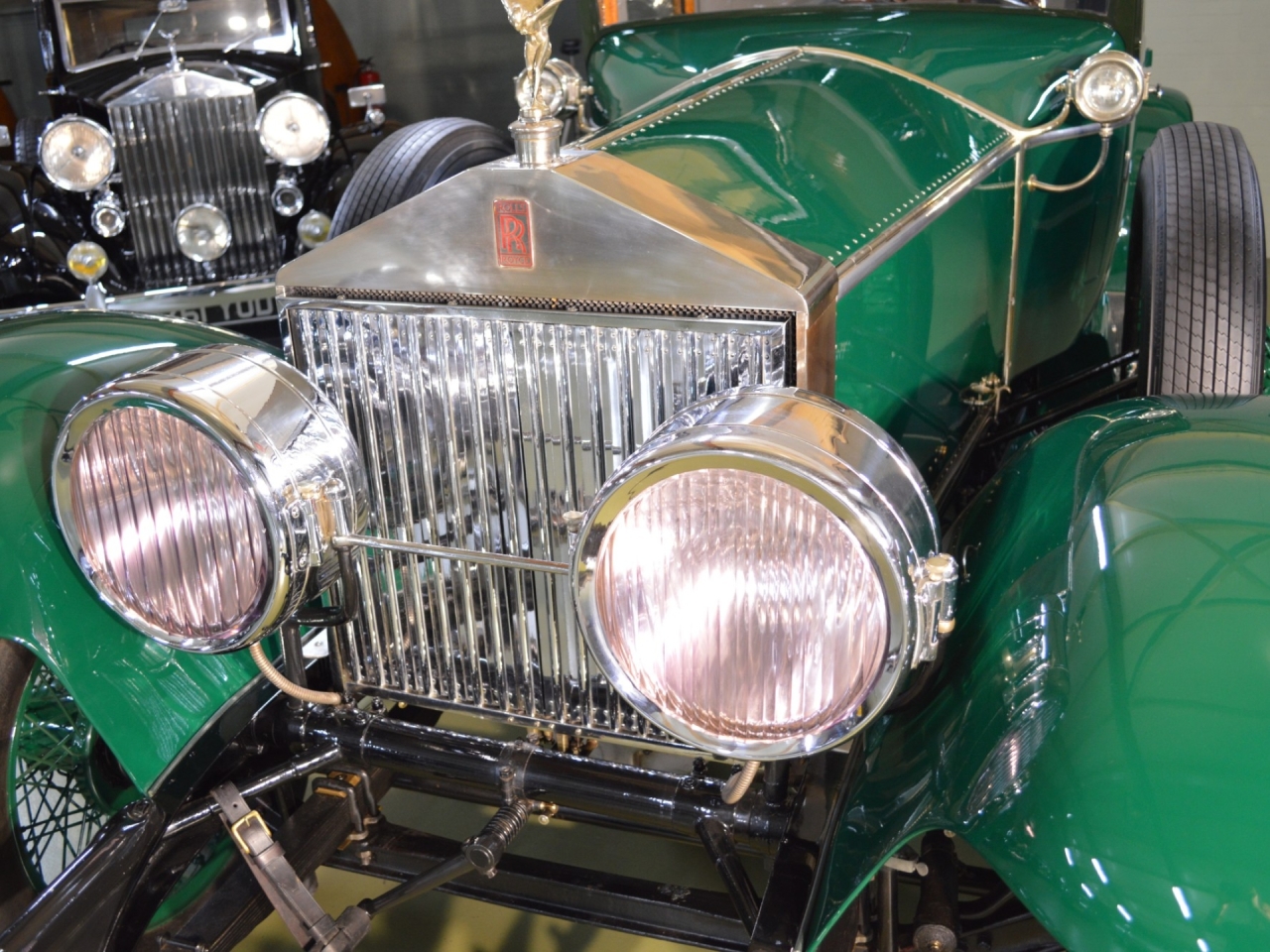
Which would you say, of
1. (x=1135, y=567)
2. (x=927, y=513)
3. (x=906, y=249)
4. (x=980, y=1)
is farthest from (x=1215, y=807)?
(x=980, y=1)

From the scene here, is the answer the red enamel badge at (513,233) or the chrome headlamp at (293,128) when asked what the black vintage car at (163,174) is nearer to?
the chrome headlamp at (293,128)

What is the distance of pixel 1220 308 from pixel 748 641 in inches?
48.9

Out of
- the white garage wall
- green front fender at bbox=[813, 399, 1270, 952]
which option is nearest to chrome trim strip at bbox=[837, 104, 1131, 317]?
green front fender at bbox=[813, 399, 1270, 952]

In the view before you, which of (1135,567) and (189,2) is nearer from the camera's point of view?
(1135,567)

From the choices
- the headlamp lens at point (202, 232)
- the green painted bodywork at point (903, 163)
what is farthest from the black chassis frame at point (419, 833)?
the headlamp lens at point (202, 232)

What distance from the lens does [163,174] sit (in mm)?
4891

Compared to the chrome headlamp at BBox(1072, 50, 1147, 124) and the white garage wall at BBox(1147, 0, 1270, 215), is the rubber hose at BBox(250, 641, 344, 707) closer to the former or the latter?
the chrome headlamp at BBox(1072, 50, 1147, 124)

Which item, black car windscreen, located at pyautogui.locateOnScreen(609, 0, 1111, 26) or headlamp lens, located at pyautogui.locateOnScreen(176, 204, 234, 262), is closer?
black car windscreen, located at pyautogui.locateOnScreen(609, 0, 1111, 26)

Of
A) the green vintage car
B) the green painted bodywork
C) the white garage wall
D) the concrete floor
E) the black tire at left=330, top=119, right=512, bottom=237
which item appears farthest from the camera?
the white garage wall

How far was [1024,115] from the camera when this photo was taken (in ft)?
7.23

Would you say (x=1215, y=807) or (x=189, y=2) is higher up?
(x=189, y=2)

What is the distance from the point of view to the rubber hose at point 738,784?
131 cm

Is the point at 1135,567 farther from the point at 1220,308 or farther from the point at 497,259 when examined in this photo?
the point at 1220,308

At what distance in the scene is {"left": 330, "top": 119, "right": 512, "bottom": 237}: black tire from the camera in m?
3.39
